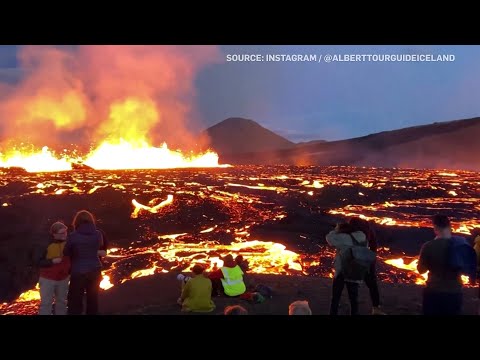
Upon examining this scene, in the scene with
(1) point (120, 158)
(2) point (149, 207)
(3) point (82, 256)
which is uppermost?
(1) point (120, 158)

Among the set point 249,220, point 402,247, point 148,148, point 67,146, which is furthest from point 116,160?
point 402,247

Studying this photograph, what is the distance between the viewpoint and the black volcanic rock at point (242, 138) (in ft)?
377

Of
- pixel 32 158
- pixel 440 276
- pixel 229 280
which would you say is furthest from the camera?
pixel 32 158

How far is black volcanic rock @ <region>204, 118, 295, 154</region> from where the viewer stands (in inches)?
4528

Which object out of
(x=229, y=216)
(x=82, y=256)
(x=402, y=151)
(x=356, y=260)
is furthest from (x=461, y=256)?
(x=402, y=151)

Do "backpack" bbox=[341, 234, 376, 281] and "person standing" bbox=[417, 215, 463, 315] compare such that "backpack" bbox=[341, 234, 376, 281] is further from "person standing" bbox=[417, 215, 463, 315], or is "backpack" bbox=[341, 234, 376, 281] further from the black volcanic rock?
the black volcanic rock

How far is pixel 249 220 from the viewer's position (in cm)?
1792

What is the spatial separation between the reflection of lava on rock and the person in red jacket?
2834 millimetres

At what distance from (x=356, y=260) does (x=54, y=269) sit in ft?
13.2

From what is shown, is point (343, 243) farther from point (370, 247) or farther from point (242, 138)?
point (242, 138)

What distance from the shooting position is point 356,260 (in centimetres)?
586
